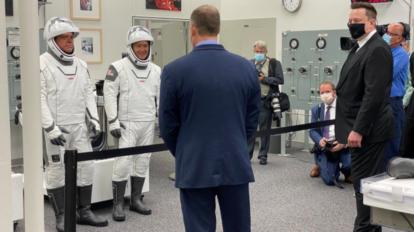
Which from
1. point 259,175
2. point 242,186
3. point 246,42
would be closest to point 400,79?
point 259,175

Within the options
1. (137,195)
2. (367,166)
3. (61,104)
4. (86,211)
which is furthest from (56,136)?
(367,166)

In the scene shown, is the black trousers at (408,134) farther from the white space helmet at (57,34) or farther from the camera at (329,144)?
the white space helmet at (57,34)

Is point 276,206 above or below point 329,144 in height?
below

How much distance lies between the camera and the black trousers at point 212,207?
8.38ft

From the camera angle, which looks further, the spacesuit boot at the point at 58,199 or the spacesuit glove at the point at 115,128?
the spacesuit glove at the point at 115,128

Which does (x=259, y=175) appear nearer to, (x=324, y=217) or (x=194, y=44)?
(x=324, y=217)

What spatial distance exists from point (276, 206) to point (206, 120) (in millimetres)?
2779

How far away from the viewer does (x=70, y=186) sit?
3215mm

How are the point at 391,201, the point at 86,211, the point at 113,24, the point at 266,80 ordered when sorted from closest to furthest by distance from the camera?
the point at 391,201 < the point at 86,211 < the point at 266,80 < the point at 113,24

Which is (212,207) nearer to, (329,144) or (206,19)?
(206,19)

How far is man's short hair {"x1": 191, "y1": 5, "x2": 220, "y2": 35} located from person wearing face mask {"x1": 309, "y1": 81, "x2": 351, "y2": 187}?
3.55 meters

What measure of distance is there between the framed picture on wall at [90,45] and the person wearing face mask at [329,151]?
10.8 feet

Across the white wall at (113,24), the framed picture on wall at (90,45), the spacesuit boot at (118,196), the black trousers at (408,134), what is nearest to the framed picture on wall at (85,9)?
the white wall at (113,24)

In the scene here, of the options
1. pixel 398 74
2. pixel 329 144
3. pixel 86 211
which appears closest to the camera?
pixel 86 211
